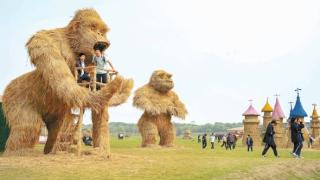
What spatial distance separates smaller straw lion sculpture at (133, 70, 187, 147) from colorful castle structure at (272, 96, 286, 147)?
42.7ft

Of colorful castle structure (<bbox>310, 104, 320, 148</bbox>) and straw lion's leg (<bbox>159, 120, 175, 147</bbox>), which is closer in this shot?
straw lion's leg (<bbox>159, 120, 175, 147</bbox>)

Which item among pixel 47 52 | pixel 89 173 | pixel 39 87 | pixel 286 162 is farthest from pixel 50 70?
pixel 286 162

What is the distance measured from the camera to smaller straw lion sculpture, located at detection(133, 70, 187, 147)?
23078 mm

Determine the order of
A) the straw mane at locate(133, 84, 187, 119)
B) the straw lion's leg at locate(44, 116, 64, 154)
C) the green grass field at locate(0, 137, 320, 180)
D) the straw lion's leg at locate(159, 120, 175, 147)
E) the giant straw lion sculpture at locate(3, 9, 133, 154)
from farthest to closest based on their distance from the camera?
the straw lion's leg at locate(159, 120, 175, 147), the straw mane at locate(133, 84, 187, 119), the straw lion's leg at locate(44, 116, 64, 154), the giant straw lion sculpture at locate(3, 9, 133, 154), the green grass field at locate(0, 137, 320, 180)

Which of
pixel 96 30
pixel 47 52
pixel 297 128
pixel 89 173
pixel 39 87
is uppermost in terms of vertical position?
pixel 96 30

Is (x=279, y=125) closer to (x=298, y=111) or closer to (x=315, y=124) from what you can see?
(x=298, y=111)

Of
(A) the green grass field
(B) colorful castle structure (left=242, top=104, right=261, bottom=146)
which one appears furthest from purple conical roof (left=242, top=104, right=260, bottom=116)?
(A) the green grass field

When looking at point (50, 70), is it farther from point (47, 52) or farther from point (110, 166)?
point (110, 166)

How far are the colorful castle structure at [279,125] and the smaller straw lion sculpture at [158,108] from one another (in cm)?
1302

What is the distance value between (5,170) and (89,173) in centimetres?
194

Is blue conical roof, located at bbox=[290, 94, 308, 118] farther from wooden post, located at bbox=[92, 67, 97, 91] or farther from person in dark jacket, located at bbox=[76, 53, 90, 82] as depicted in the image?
wooden post, located at bbox=[92, 67, 97, 91]

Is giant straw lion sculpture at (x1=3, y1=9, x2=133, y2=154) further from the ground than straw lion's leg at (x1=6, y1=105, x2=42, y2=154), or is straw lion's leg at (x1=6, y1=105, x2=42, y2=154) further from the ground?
giant straw lion sculpture at (x1=3, y1=9, x2=133, y2=154)

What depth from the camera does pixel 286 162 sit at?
14.4 meters

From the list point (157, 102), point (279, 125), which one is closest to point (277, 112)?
point (279, 125)
